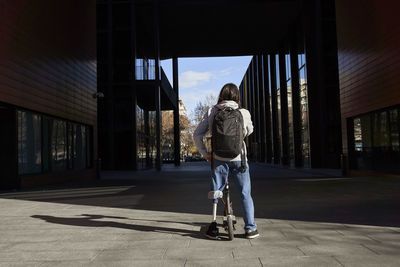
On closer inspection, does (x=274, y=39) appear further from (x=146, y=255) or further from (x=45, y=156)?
(x=146, y=255)

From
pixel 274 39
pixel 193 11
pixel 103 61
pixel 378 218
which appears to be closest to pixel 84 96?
pixel 103 61

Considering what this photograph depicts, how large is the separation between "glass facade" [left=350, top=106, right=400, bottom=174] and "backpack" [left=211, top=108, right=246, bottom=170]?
1127 cm

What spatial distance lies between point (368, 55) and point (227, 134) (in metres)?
12.8

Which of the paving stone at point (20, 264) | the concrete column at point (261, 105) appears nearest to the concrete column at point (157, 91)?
the concrete column at point (261, 105)

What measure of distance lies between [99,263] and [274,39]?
32.7 meters

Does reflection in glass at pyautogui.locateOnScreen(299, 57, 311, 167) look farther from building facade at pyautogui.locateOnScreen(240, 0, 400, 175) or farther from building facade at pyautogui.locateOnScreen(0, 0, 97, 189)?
building facade at pyautogui.locateOnScreen(0, 0, 97, 189)

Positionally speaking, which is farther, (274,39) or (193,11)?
(274,39)

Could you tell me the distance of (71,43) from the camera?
17.1m

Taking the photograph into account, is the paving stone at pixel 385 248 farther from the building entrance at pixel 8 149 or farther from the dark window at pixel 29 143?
the dark window at pixel 29 143

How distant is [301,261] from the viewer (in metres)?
3.44

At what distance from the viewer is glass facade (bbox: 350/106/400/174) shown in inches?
544

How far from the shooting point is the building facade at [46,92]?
1216 cm

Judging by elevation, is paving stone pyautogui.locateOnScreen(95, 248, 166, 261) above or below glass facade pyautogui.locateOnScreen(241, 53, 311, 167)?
below

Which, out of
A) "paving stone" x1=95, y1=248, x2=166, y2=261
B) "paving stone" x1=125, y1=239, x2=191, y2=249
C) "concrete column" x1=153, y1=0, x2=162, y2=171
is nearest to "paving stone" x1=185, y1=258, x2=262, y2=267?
"paving stone" x1=95, y1=248, x2=166, y2=261
